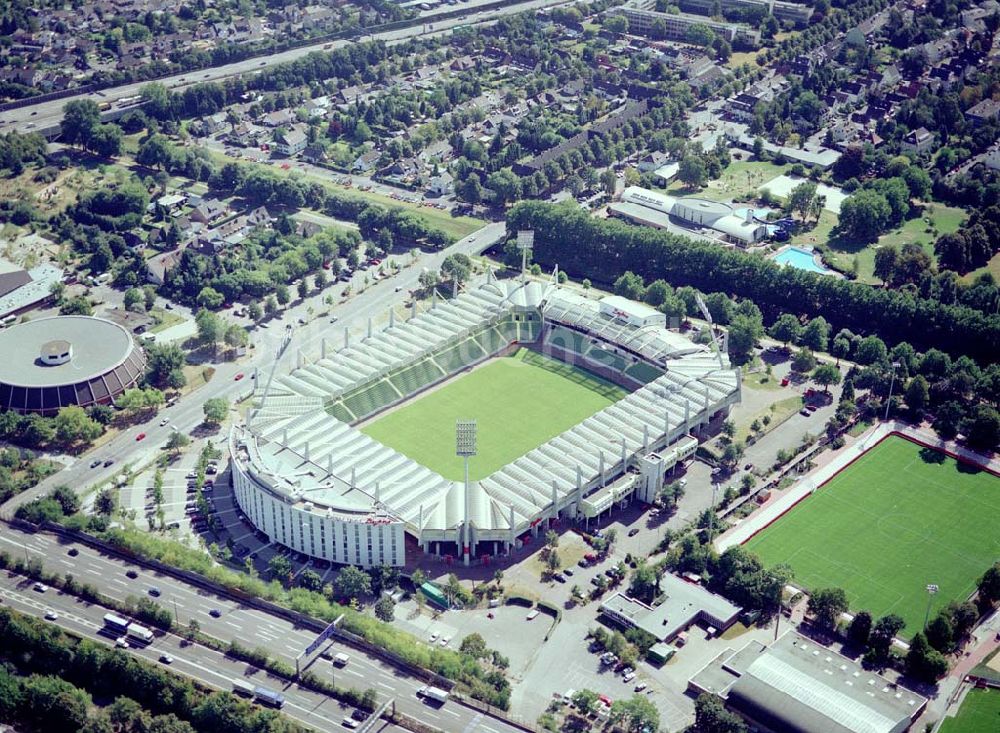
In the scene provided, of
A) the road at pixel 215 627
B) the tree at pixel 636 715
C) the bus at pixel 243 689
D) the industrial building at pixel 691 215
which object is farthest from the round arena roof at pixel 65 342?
the industrial building at pixel 691 215

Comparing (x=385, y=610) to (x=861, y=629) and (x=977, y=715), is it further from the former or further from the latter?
(x=977, y=715)

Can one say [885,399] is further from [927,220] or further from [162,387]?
[162,387]

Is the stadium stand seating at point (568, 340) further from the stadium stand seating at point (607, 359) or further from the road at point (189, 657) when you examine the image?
the road at point (189, 657)

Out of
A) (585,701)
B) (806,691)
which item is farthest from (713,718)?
(585,701)

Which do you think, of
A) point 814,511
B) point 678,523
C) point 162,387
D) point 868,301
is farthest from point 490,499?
point 868,301

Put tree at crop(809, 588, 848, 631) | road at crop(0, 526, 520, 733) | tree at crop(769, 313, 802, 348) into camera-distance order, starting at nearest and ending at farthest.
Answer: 1. road at crop(0, 526, 520, 733)
2. tree at crop(809, 588, 848, 631)
3. tree at crop(769, 313, 802, 348)

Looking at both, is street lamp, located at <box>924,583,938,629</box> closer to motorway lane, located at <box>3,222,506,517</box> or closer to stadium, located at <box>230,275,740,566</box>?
stadium, located at <box>230,275,740,566</box>

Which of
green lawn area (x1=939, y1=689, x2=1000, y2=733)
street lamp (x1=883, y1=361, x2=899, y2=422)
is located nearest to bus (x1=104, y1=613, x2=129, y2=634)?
green lawn area (x1=939, y1=689, x2=1000, y2=733)
